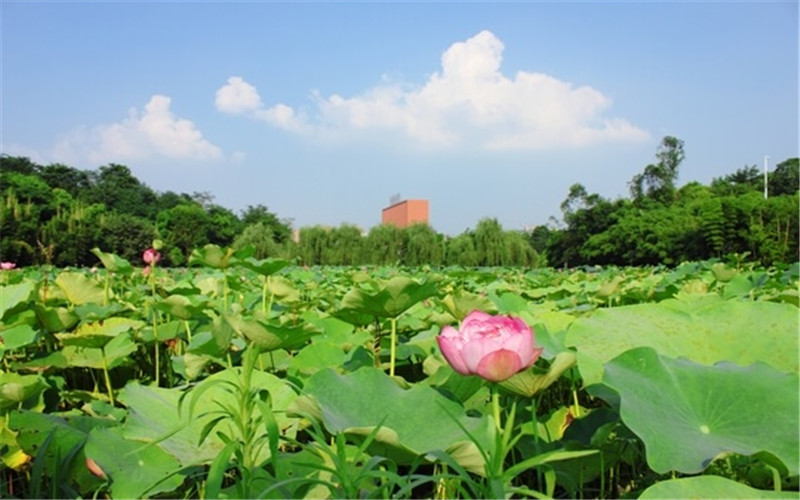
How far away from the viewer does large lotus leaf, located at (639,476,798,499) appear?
1.41 feet

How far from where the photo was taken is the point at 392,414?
57 centimetres

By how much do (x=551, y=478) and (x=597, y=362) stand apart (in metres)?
0.18

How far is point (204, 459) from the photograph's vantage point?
1.88 ft

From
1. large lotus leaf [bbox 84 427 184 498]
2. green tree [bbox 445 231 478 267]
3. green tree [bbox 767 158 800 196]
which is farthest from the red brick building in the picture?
large lotus leaf [bbox 84 427 184 498]

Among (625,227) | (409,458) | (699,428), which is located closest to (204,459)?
(409,458)

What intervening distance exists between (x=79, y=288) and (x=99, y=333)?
48 centimetres

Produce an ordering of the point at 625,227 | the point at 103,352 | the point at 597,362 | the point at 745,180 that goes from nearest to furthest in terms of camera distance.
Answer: the point at 597,362
the point at 103,352
the point at 625,227
the point at 745,180

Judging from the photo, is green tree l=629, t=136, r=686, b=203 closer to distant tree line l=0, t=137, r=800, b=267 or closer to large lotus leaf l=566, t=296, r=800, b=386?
distant tree line l=0, t=137, r=800, b=267

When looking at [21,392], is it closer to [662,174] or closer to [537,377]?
[537,377]

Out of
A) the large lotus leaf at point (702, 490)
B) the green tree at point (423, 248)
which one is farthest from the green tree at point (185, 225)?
the large lotus leaf at point (702, 490)

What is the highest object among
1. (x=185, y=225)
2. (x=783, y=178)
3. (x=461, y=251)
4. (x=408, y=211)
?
(x=783, y=178)

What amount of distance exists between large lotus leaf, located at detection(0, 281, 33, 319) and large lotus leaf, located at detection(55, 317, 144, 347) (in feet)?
0.27

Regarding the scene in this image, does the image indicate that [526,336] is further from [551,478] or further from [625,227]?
[625,227]

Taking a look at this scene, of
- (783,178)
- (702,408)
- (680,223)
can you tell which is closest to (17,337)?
(702,408)
